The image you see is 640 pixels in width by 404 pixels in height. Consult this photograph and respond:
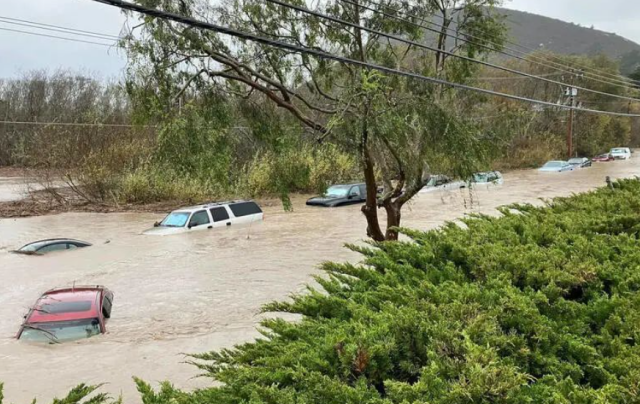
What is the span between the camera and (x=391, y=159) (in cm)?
1318

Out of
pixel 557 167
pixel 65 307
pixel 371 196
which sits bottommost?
pixel 65 307

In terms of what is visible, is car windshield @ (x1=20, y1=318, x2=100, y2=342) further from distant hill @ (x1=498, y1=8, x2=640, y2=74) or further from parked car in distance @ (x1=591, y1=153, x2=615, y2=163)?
distant hill @ (x1=498, y1=8, x2=640, y2=74)

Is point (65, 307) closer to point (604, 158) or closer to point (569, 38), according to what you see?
point (604, 158)

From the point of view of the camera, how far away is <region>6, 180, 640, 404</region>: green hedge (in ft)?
7.69

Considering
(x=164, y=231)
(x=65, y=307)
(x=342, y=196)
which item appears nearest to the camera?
(x=65, y=307)

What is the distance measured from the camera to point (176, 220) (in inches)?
744

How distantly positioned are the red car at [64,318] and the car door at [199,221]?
8749 millimetres

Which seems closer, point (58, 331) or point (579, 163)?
point (58, 331)

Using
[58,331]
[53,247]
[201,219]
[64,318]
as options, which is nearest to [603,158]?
[201,219]

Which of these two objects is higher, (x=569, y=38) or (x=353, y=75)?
(x=569, y=38)

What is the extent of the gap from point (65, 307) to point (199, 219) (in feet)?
31.3

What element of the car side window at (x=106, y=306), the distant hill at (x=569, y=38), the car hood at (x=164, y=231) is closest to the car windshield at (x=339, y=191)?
the car hood at (x=164, y=231)

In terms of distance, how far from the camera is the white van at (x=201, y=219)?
61.1 feet

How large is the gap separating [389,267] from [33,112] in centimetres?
5386
